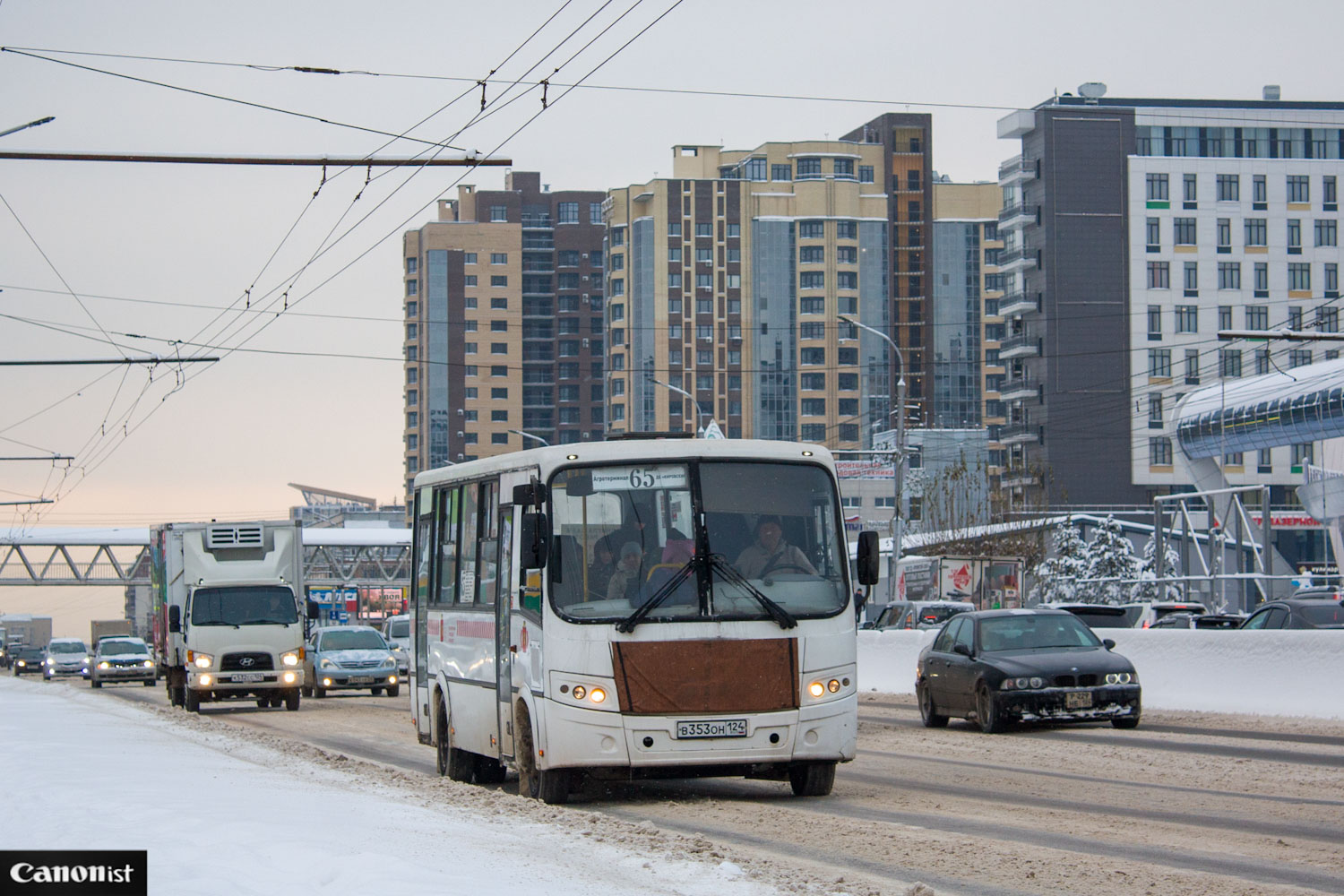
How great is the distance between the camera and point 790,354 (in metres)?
143

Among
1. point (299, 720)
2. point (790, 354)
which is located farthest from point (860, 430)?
point (299, 720)

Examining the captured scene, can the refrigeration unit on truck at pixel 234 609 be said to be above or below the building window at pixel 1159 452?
below

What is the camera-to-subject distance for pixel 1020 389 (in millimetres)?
111688

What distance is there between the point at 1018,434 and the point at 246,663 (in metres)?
84.0

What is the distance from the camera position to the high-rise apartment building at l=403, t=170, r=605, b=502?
159 m

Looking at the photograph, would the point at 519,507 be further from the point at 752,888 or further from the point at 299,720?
the point at 299,720

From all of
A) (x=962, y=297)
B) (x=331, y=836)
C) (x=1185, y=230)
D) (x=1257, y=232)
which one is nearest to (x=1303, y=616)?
(x=331, y=836)

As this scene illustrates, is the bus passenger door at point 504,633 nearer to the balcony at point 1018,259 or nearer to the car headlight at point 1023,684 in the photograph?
the car headlight at point 1023,684

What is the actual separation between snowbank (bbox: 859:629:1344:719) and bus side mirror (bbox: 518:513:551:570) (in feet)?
42.3

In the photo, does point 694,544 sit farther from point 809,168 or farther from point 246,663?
point 809,168

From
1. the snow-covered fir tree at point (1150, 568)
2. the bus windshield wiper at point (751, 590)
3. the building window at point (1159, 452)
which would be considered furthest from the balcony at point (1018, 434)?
the bus windshield wiper at point (751, 590)

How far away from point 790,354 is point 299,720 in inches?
4517

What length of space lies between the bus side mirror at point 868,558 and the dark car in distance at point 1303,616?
15.2 metres

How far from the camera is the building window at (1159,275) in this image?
110188 millimetres
